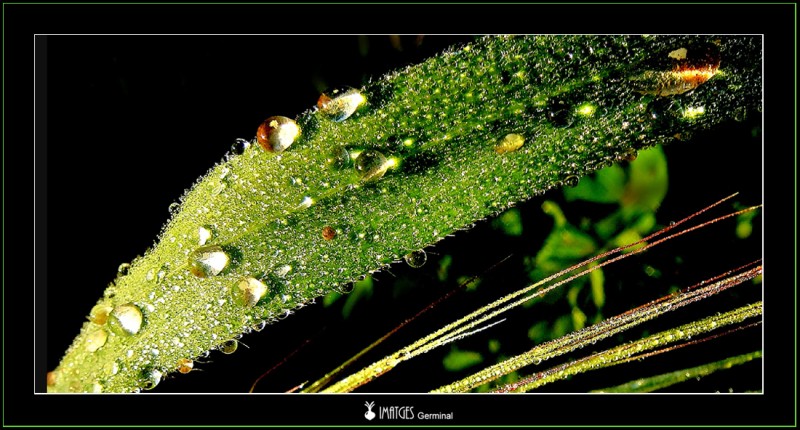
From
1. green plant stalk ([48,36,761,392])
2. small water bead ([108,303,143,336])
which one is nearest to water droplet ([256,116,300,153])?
green plant stalk ([48,36,761,392])

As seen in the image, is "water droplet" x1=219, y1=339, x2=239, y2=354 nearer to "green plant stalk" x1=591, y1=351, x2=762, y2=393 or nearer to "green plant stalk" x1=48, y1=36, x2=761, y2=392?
"green plant stalk" x1=48, y1=36, x2=761, y2=392

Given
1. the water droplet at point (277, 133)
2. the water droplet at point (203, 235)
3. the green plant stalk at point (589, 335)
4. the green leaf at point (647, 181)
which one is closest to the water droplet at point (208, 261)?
the water droplet at point (203, 235)

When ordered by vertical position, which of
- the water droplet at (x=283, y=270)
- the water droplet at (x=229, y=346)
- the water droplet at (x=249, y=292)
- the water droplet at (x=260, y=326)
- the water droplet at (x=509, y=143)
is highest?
the water droplet at (x=509, y=143)
